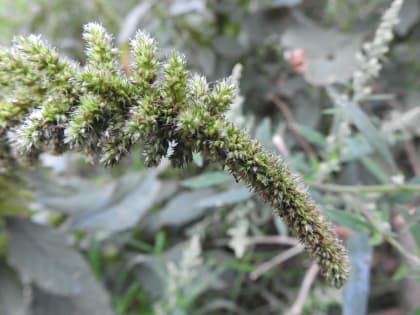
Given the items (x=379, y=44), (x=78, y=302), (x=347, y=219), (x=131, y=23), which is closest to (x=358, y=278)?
(x=347, y=219)

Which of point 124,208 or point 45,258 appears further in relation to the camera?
point 124,208

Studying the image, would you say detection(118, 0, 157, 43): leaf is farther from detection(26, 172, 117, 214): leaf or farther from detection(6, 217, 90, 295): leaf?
detection(6, 217, 90, 295): leaf

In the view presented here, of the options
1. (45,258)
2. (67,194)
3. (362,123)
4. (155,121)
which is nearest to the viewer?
(155,121)

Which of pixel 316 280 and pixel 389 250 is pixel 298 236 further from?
pixel 389 250

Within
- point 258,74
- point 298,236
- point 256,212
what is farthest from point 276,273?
point 298,236

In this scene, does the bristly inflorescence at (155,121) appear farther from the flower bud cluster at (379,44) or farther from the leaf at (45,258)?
the leaf at (45,258)

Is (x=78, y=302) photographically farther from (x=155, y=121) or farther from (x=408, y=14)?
(x=408, y=14)

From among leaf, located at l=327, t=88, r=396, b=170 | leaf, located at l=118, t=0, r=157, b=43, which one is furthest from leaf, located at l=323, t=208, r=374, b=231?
leaf, located at l=118, t=0, r=157, b=43
